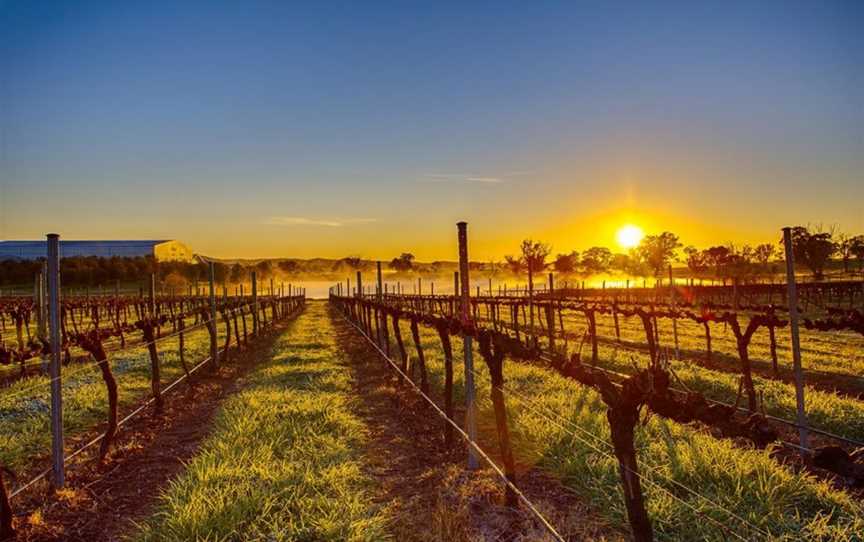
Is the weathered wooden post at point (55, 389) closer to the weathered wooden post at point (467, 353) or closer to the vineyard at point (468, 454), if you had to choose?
the vineyard at point (468, 454)

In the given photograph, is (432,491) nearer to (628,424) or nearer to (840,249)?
(628,424)

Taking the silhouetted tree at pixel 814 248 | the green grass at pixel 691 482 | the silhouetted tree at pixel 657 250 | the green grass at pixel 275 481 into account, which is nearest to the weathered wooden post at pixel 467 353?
the green grass at pixel 691 482

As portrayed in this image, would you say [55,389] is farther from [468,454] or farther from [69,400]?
[468,454]

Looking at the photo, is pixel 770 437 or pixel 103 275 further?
pixel 103 275

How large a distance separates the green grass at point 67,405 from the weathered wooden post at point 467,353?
4986mm

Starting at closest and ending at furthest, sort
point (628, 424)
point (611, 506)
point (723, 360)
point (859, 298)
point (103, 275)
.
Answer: point (628, 424)
point (611, 506)
point (723, 360)
point (859, 298)
point (103, 275)

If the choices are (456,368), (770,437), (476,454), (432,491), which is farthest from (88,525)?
(456,368)

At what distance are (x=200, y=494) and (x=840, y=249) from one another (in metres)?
92.8

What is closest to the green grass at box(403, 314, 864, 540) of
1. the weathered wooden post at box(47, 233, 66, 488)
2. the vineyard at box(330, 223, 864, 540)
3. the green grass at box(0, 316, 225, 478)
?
the vineyard at box(330, 223, 864, 540)

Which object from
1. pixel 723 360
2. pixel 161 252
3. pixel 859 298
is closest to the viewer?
pixel 723 360

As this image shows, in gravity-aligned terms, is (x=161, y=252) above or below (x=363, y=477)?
above

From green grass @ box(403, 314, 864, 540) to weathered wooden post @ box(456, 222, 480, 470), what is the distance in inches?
25.9

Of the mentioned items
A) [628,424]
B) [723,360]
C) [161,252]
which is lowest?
[723,360]

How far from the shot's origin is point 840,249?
7844 centimetres
